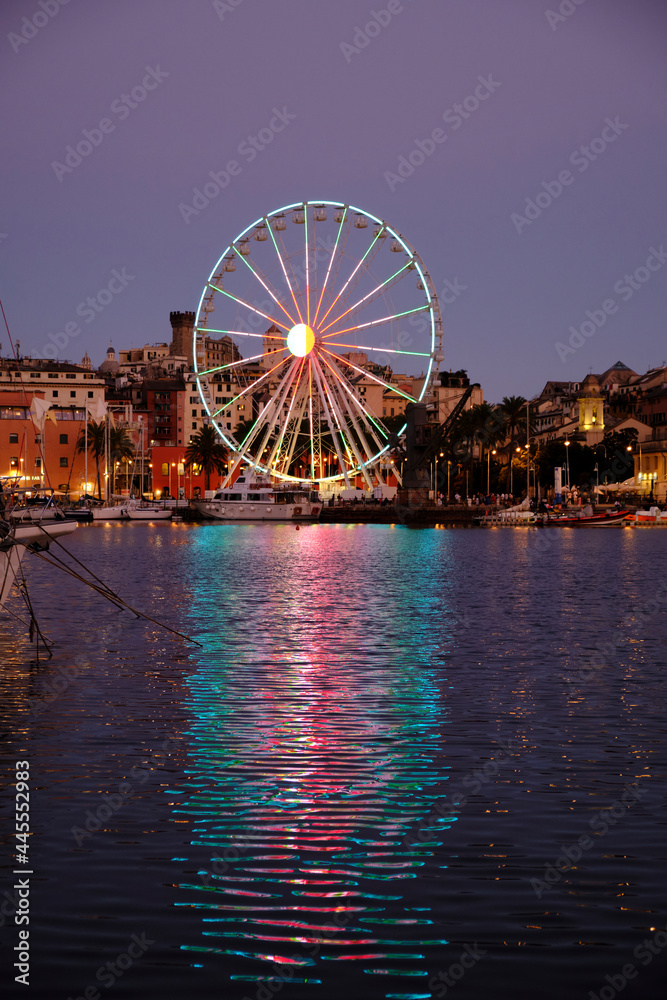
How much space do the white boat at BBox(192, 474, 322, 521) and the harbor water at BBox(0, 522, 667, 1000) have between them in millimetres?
110728

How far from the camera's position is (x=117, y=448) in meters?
176

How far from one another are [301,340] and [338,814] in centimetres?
8593

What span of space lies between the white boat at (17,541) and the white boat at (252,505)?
112 m

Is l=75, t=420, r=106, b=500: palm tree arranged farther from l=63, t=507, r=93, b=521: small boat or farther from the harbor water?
the harbor water

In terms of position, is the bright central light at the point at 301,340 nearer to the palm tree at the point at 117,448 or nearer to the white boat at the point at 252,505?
the white boat at the point at 252,505

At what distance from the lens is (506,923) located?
935 centimetres

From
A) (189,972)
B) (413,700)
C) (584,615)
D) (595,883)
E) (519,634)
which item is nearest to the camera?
(189,972)

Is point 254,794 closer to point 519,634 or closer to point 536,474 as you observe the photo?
point 519,634

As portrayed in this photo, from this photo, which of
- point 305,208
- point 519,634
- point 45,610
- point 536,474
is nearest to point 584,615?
point 519,634

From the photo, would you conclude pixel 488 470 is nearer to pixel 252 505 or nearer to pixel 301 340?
pixel 252 505

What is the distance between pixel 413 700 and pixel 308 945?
36.8 ft

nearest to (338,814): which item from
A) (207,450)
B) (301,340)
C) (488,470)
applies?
(301,340)

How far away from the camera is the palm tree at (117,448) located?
173212 mm

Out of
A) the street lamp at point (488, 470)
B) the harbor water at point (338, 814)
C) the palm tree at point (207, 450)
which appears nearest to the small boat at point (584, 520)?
the street lamp at point (488, 470)
